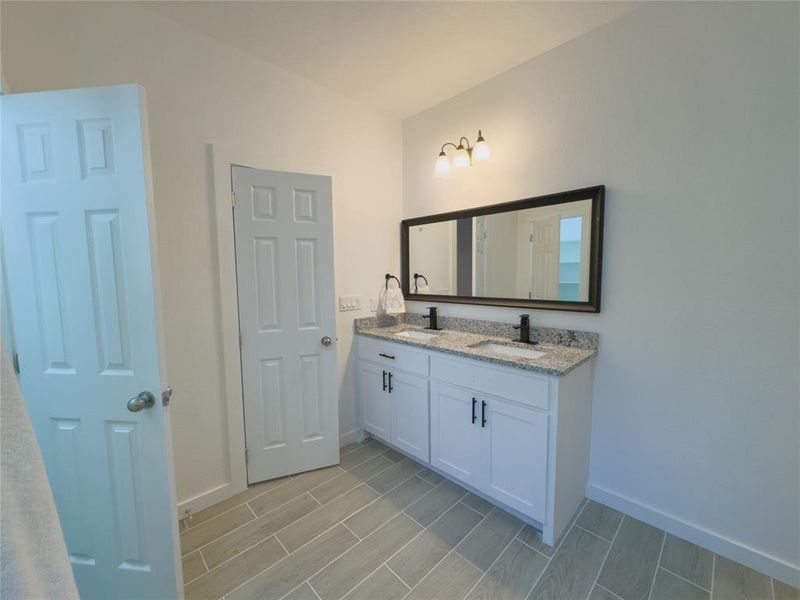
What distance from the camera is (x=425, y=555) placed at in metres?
1.57

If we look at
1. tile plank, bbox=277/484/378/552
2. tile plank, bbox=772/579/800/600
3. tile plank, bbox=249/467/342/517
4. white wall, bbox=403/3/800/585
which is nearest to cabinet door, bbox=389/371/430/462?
tile plank, bbox=277/484/378/552

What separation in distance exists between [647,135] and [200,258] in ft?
7.96

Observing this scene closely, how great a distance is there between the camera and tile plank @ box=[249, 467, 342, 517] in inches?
75.7

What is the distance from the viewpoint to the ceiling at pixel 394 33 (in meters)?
1.62

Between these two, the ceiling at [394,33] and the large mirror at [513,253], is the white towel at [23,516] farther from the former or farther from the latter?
the large mirror at [513,253]

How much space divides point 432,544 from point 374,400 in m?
1.03

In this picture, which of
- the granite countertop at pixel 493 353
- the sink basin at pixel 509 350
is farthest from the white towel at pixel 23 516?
the sink basin at pixel 509 350

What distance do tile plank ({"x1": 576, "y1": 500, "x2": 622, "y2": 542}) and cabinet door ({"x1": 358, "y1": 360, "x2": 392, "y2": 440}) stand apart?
1.26 m

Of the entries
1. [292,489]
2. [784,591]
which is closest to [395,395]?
[292,489]

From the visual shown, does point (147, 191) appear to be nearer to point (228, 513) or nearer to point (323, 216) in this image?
point (323, 216)

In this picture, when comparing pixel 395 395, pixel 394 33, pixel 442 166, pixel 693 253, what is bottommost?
pixel 395 395

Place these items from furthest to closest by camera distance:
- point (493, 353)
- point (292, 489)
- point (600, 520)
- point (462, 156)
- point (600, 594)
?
point (462, 156) → point (292, 489) → point (493, 353) → point (600, 520) → point (600, 594)

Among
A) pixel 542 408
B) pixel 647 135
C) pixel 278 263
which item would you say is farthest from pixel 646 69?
pixel 278 263

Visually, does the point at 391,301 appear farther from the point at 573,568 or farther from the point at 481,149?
the point at 573,568
